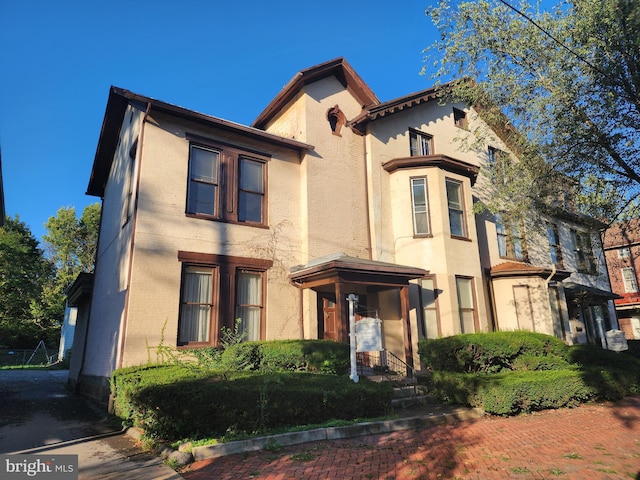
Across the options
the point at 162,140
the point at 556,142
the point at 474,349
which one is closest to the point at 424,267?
the point at 474,349

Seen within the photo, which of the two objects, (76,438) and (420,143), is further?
(420,143)

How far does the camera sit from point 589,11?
10.4 meters

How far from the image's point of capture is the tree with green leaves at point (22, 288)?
105 feet

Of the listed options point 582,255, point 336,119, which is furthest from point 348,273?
point 582,255

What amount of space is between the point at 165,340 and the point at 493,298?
12543 mm

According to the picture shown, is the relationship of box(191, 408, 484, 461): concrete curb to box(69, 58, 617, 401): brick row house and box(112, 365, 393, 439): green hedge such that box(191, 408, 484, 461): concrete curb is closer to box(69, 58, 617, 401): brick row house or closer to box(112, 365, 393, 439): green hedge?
box(112, 365, 393, 439): green hedge

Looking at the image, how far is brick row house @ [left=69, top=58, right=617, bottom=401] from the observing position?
1105 centimetres

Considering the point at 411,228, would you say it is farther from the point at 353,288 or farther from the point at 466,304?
the point at 466,304

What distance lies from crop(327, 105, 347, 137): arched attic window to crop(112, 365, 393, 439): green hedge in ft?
32.5

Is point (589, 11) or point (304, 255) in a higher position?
point (589, 11)

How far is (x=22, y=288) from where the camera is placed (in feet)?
110

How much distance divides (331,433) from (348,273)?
5.08 meters

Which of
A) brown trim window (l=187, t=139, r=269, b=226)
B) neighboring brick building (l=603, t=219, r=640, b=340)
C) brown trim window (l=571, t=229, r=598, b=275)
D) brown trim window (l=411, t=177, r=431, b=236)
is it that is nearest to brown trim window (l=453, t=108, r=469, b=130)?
brown trim window (l=411, t=177, r=431, b=236)

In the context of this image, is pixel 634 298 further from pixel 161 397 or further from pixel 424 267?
pixel 161 397
